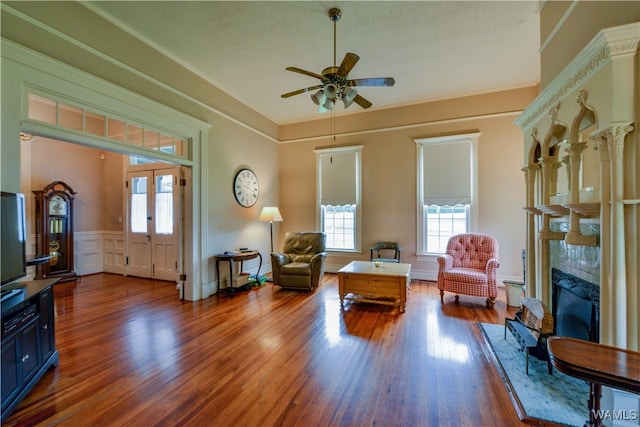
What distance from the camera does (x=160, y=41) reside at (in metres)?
3.33

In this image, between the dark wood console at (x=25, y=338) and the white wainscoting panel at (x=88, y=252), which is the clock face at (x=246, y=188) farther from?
the white wainscoting panel at (x=88, y=252)

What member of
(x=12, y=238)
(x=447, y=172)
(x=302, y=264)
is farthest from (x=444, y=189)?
(x=12, y=238)

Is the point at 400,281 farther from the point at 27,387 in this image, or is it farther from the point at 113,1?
the point at 113,1

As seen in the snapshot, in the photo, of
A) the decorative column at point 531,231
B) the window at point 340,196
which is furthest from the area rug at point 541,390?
the window at point 340,196

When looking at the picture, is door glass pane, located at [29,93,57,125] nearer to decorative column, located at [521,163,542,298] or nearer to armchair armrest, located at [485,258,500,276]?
decorative column, located at [521,163,542,298]

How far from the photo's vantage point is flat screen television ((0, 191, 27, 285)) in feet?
6.12

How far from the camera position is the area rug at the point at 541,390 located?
67.7 inches

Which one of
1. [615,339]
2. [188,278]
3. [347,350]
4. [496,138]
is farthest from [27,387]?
[496,138]

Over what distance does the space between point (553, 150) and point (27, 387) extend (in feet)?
15.8

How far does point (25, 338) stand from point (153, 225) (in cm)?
365

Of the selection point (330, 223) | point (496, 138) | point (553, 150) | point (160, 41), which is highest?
point (160, 41)

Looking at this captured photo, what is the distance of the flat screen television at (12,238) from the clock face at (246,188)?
9.69 feet

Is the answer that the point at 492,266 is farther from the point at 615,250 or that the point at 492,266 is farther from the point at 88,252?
the point at 88,252

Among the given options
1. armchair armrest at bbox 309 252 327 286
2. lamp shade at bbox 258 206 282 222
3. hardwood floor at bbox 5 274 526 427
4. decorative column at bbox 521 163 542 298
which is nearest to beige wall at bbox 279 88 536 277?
lamp shade at bbox 258 206 282 222
